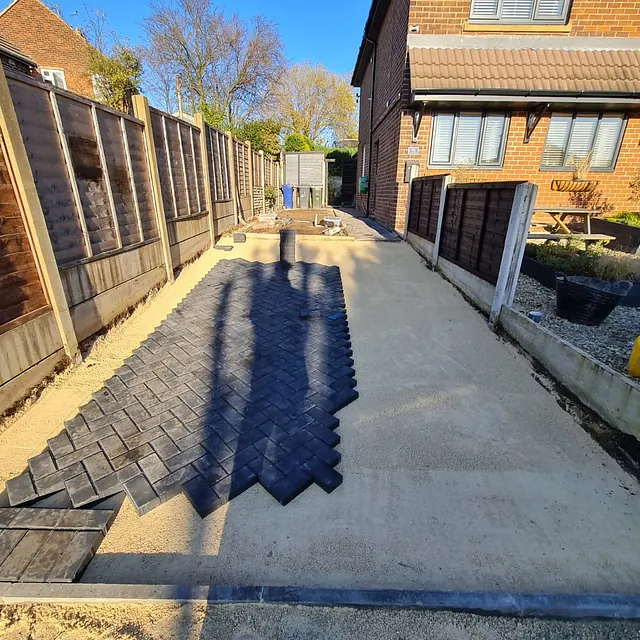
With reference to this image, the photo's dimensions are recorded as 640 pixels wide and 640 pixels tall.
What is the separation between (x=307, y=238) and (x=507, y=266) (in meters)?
5.95

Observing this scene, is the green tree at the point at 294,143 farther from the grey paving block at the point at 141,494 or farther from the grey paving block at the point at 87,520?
the grey paving block at the point at 87,520

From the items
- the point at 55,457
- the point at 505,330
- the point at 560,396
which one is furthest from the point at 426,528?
the point at 505,330

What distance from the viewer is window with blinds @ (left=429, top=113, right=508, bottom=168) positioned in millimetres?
8312

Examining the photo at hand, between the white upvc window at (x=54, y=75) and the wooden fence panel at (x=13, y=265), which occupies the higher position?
the white upvc window at (x=54, y=75)

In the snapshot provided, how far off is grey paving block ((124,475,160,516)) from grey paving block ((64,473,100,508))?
17 centimetres

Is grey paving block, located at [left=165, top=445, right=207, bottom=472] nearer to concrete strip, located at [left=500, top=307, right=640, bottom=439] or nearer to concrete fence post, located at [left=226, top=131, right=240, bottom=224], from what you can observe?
concrete strip, located at [left=500, top=307, right=640, bottom=439]

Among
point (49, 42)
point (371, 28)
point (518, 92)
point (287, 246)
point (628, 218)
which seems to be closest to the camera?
point (287, 246)

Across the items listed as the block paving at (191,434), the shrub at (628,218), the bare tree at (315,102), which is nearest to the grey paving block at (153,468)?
the block paving at (191,434)

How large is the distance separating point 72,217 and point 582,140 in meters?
10.7

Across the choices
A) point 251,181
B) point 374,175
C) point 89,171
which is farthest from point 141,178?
point 374,175

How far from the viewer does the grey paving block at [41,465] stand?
6.63 feet

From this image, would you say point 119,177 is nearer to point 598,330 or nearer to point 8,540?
point 8,540

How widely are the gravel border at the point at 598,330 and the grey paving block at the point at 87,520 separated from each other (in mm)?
3435

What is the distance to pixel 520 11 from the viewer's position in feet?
25.4
